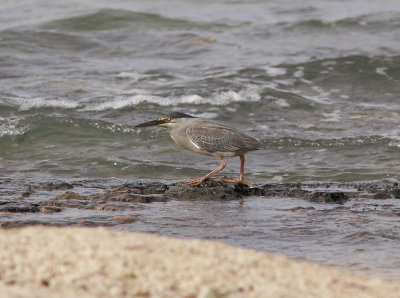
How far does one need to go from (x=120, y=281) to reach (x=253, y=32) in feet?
49.5

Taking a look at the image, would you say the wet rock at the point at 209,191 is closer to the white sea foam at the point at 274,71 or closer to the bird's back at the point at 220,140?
the bird's back at the point at 220,140

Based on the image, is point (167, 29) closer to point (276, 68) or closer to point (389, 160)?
point (276, 68)

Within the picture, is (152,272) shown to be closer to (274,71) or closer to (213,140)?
(213,140)

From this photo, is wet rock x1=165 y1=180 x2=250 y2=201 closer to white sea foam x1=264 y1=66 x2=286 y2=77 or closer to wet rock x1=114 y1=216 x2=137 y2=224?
wet rock x1=114 y1=216 x2=137 y2=224

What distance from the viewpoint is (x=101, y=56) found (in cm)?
1680

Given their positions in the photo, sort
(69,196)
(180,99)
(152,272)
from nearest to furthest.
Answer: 1. (152,272)
2. (69,196)
3. (180,99)

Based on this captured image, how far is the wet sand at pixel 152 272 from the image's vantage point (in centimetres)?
399

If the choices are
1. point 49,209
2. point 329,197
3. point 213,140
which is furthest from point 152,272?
point 213,140

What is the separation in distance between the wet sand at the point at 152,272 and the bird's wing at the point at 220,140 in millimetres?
3390

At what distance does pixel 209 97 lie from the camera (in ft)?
42.9

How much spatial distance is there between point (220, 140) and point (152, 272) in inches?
158

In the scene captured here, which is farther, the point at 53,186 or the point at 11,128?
the point at 11,128

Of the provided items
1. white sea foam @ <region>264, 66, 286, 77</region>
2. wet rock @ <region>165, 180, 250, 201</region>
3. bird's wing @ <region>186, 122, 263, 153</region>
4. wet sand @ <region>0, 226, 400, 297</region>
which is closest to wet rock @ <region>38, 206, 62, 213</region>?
wet rock @ <region>165, 180, 250, 201</region>

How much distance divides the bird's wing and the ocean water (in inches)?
29.9
